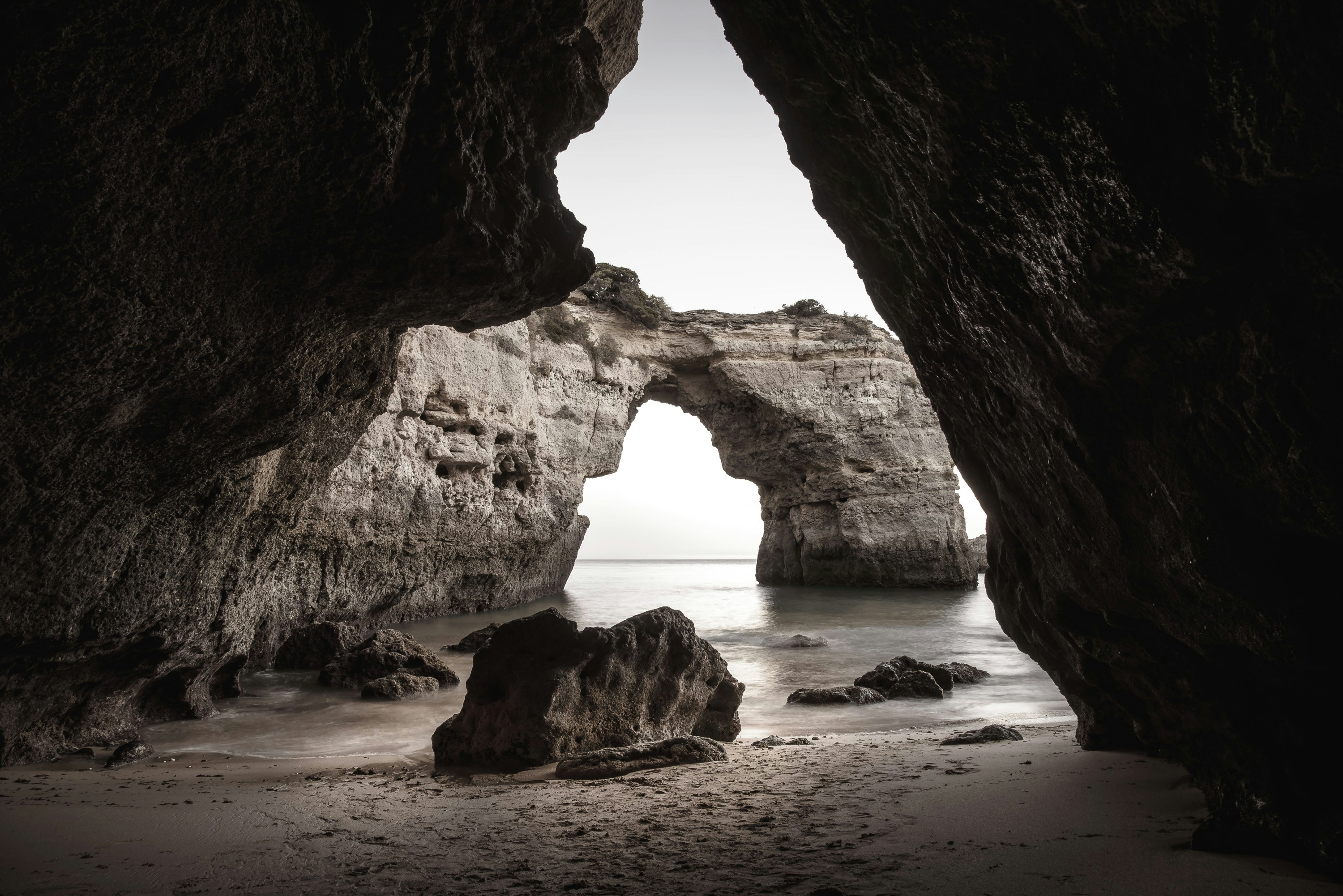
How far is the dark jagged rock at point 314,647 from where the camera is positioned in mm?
8039

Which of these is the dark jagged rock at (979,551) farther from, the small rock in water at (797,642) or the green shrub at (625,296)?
the small rock in water at (797,642)

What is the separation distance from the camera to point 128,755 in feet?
13.8

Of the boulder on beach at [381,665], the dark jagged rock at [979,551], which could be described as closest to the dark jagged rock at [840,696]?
the boulder on beach at [381,665]

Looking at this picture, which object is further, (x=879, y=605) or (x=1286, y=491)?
(x=879, y=605)

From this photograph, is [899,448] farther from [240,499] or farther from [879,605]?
[240,499]

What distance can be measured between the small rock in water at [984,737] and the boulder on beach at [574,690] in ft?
5.16

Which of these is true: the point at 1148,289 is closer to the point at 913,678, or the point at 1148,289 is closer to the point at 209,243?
the point at 209,243

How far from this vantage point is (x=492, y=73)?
2.81 meters

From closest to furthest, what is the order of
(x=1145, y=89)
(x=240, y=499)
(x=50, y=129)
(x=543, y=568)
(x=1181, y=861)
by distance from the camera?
(x=1145, y=89) < (x=50, y=129) < (x=1181, y=861) < (x=240, y=499) < (x=543, y=568)

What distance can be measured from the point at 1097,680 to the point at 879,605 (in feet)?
41.9

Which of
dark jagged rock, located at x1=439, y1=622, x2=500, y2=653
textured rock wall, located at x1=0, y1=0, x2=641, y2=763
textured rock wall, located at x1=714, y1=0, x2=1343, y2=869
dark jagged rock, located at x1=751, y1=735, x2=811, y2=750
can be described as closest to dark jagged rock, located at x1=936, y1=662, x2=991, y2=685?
dark jagged rock, located at x1=751, y1=735, x2=811, y2=750

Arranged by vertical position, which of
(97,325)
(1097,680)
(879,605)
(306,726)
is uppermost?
(97,325)

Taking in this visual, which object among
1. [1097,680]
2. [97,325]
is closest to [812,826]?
[1097,680]

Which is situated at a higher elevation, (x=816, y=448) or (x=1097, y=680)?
(x=816, y=448)
